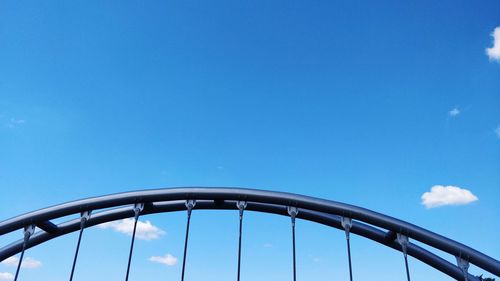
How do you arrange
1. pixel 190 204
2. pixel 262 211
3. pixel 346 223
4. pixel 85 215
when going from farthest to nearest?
1. pixel 262 211
2. pixel 85 215
3. pixel 190 204
4. pixel 346 223

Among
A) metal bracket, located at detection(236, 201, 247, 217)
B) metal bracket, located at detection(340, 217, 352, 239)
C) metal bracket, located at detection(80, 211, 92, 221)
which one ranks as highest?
metal bracket, located at detection(236, 201, 247, 217)

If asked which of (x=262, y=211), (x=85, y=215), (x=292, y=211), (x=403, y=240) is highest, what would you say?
(x=262, y=211)

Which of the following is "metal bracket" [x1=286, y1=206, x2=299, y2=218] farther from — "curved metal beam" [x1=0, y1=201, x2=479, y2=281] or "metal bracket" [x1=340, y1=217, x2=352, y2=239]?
"metal bracket" [x1=340, y1=217, x2=352, y2=239]

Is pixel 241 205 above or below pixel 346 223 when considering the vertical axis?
above

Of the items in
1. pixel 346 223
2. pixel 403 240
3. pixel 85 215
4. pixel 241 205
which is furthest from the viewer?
pixel 85 215

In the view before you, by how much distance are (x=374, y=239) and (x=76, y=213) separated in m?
9.96

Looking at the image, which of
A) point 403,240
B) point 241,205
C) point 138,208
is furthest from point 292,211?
point 138,208

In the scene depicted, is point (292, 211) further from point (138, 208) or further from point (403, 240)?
point (138, 208)

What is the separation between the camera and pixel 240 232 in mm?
10602

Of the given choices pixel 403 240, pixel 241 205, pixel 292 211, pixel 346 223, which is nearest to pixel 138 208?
pixel 241 205

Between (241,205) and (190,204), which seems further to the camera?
(190,204)

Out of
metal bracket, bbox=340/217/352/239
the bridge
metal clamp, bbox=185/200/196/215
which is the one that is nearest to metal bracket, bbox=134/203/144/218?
the bridge

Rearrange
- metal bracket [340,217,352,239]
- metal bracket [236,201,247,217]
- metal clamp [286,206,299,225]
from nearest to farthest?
metal bracket [340,217,352,239], metal clamp [286,206,299,225], metal bracket [236,201,247,217]

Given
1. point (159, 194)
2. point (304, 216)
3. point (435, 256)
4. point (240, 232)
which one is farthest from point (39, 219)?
point (435, 256)
